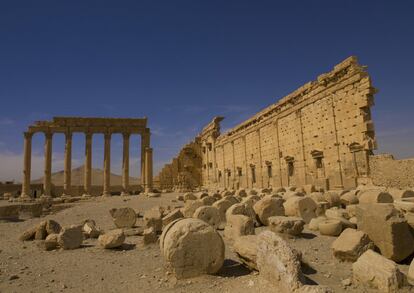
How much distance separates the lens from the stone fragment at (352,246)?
17.2 feet

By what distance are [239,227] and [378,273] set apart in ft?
10.1

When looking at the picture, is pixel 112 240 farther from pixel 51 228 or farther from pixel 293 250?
pixel 293 250

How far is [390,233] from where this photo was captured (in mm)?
5191

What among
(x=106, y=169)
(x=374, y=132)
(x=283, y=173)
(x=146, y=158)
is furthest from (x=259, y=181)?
(x=106, y=169)

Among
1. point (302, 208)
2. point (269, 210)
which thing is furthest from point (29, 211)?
point (302, 208)

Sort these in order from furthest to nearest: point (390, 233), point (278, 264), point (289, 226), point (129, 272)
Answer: point (289, 226) → point (129, 272) → point (390, 233) → point (278, 264)

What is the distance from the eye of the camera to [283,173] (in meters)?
21.7

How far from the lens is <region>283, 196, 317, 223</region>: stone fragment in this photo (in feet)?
28.6

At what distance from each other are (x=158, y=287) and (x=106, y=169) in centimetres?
3472

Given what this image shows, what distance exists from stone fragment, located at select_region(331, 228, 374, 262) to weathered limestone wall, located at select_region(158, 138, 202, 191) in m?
33.3

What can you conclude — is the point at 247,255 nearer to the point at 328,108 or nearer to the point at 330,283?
the point at 330,283

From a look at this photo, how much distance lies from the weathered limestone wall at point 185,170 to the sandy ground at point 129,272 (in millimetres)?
31406

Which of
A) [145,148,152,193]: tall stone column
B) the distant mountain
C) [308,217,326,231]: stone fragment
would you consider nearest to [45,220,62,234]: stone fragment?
[308,217,326,231]: stone fragment

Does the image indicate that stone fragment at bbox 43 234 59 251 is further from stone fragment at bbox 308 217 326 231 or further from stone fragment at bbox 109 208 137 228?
stone fragment at bbox 308 217 326 231
